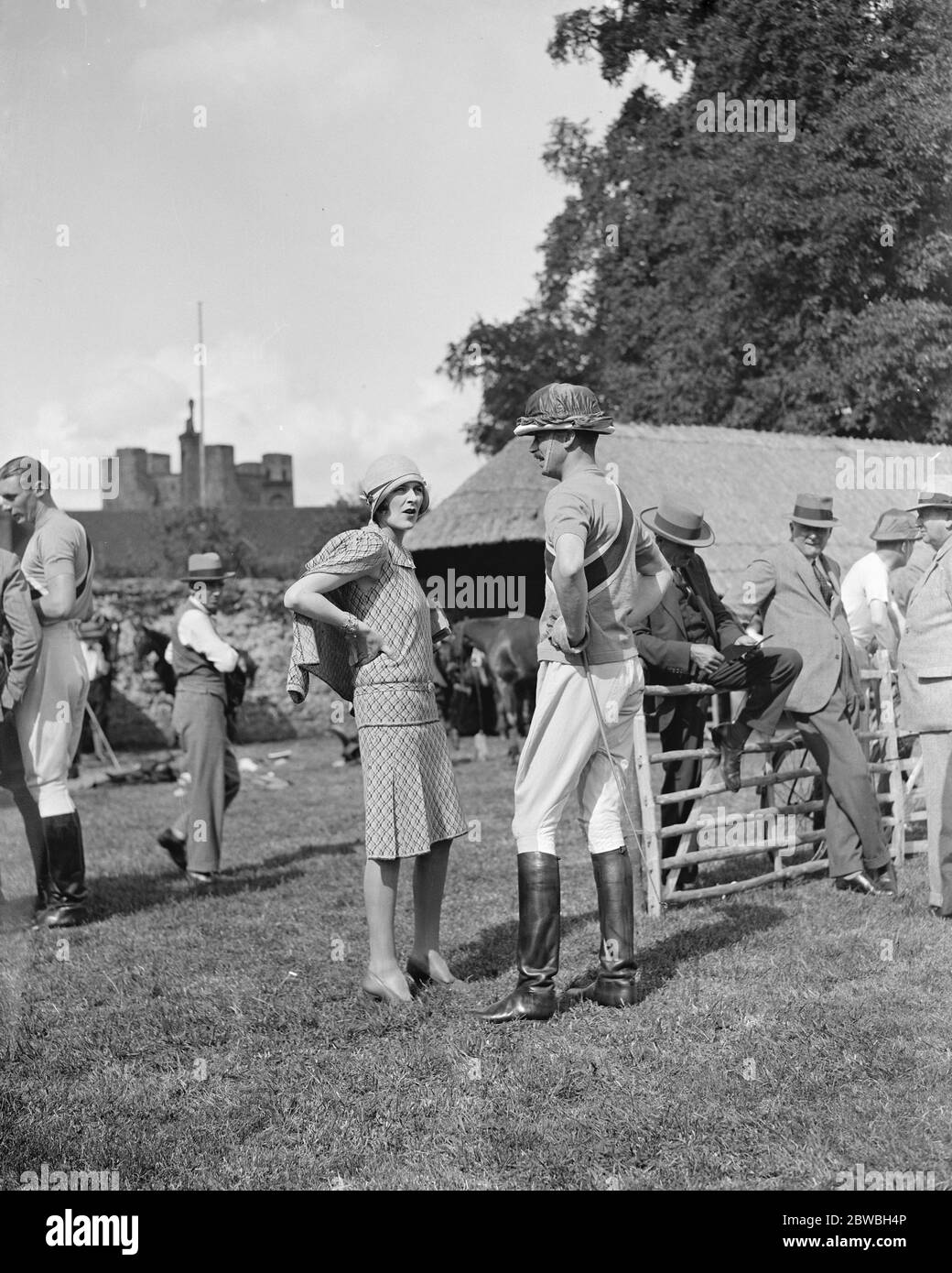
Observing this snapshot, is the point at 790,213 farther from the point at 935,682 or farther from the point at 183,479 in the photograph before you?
the point at 183,479

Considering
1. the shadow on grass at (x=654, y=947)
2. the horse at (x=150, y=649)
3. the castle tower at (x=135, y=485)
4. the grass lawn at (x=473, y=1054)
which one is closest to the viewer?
the grass lawn at (x=473, y=1054)

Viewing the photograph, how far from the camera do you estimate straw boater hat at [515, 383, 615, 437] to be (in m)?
4.81

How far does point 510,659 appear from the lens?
17.6 metres

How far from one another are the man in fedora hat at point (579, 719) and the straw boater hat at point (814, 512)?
2.42 m

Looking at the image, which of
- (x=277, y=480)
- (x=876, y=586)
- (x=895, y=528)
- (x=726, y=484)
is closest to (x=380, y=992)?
(x=876, y=586)

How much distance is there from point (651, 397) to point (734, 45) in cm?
679

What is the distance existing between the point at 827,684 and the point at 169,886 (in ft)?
12.9

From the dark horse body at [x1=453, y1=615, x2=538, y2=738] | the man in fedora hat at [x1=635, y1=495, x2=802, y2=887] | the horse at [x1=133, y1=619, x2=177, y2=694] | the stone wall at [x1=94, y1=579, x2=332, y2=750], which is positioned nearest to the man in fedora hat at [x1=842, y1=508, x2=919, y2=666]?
the man in fedora hat at [x1=635, y1=495, x2=802, y2=887]

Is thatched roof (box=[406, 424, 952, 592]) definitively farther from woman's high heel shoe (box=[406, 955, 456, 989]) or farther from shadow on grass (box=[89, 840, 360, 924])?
woman's high heel shoe (box=[406, 955, 456, 989])

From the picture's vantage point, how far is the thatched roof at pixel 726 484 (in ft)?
68.1

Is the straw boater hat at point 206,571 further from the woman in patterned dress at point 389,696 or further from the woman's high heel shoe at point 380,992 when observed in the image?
the woman's high heel shoe at point 380,992

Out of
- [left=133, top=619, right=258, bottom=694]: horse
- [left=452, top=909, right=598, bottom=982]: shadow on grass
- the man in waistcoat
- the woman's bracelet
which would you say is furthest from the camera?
[left=133, top=619, right=258, bottom=694]: horse

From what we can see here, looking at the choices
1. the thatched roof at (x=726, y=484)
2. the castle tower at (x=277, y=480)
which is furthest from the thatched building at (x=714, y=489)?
the castle tower at (x=277, y=480)
